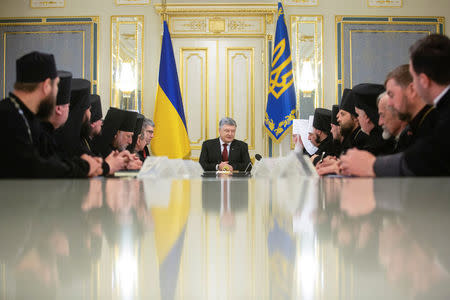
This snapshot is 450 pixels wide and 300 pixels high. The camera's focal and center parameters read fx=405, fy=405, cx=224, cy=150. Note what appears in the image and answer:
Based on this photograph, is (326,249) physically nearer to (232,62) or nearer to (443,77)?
(443,77)

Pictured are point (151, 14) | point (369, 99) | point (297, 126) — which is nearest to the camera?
point (369, 99)

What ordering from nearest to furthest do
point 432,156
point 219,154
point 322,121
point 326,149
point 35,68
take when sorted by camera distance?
point 432,156
point 35,68
point 326,149
point 322,121
point 219,154

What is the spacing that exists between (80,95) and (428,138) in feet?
7.93

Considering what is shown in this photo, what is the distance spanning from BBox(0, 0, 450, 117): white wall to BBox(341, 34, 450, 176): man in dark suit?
5.32m

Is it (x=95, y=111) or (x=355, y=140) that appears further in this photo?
(x=95, y=111)

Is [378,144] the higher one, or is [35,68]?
[35,68]

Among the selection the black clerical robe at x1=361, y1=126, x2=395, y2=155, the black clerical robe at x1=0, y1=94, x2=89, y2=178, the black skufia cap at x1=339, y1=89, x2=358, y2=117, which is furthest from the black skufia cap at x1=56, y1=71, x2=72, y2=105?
the black skufia cap at x1=339, y1=89, x2=358, y2=117

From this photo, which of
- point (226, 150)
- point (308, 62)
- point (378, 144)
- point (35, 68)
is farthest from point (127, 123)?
point (308, 62)

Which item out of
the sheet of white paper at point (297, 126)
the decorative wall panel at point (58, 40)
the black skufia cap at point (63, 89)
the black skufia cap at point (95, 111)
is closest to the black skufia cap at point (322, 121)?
the sheet of white paper at point (297, 126)

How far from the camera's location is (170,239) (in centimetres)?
56

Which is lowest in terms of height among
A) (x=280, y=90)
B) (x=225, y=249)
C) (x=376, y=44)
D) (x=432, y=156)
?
(x=225, y=249)

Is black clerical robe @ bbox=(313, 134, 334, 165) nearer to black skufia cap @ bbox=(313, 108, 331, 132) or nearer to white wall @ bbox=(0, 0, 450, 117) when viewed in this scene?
black skufia cap @ bbox=(313, 108, 331, 132)

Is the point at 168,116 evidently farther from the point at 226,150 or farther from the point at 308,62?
the point at 308,62

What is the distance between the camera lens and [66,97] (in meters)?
2.43
